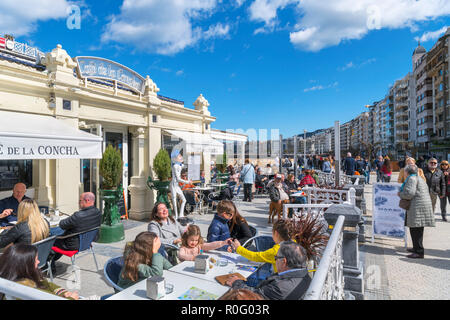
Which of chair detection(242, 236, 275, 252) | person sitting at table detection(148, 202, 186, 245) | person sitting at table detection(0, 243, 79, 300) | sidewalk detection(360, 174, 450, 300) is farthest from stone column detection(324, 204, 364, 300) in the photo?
person sitting at table detection(0, 243, 79, 300)

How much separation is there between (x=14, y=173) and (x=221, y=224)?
4740 mm

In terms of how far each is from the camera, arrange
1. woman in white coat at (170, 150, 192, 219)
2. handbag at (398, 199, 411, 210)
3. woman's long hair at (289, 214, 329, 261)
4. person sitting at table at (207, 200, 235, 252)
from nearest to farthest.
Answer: woman's long hair at (289, 214, 329, 261)
person sitting at table at (207, 200, 235, 252)
handbag at (398, 199, 411, 210)
woman in white coat at (170, 150, 192, 219)

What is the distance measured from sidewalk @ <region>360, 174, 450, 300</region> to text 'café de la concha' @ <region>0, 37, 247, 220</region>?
489cm

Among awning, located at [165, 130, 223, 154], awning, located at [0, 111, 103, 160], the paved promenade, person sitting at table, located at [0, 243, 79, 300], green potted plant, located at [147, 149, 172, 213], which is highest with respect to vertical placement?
awning, located at [165, 130, 223, 154]

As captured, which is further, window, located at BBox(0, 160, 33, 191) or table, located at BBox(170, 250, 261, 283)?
window, located at BBox(0, 160, 33, 191)

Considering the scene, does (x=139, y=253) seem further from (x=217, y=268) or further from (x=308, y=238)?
(x=308, y=238)

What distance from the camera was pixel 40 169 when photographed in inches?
233

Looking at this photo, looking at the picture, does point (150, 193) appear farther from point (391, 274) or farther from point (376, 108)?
point (376, 108)

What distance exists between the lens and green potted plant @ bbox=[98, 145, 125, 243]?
5723mm

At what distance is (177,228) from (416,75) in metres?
68.2

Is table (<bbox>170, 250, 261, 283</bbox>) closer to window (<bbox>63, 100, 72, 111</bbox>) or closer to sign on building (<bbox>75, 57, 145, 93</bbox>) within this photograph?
window (<bbox>63, 100, 72, 111</bbox>)

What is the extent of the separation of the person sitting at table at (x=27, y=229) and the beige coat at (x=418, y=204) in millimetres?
5627

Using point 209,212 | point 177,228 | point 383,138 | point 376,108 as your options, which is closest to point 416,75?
point 383,138

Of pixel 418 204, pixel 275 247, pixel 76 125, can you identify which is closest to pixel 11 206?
pixel 76 125
